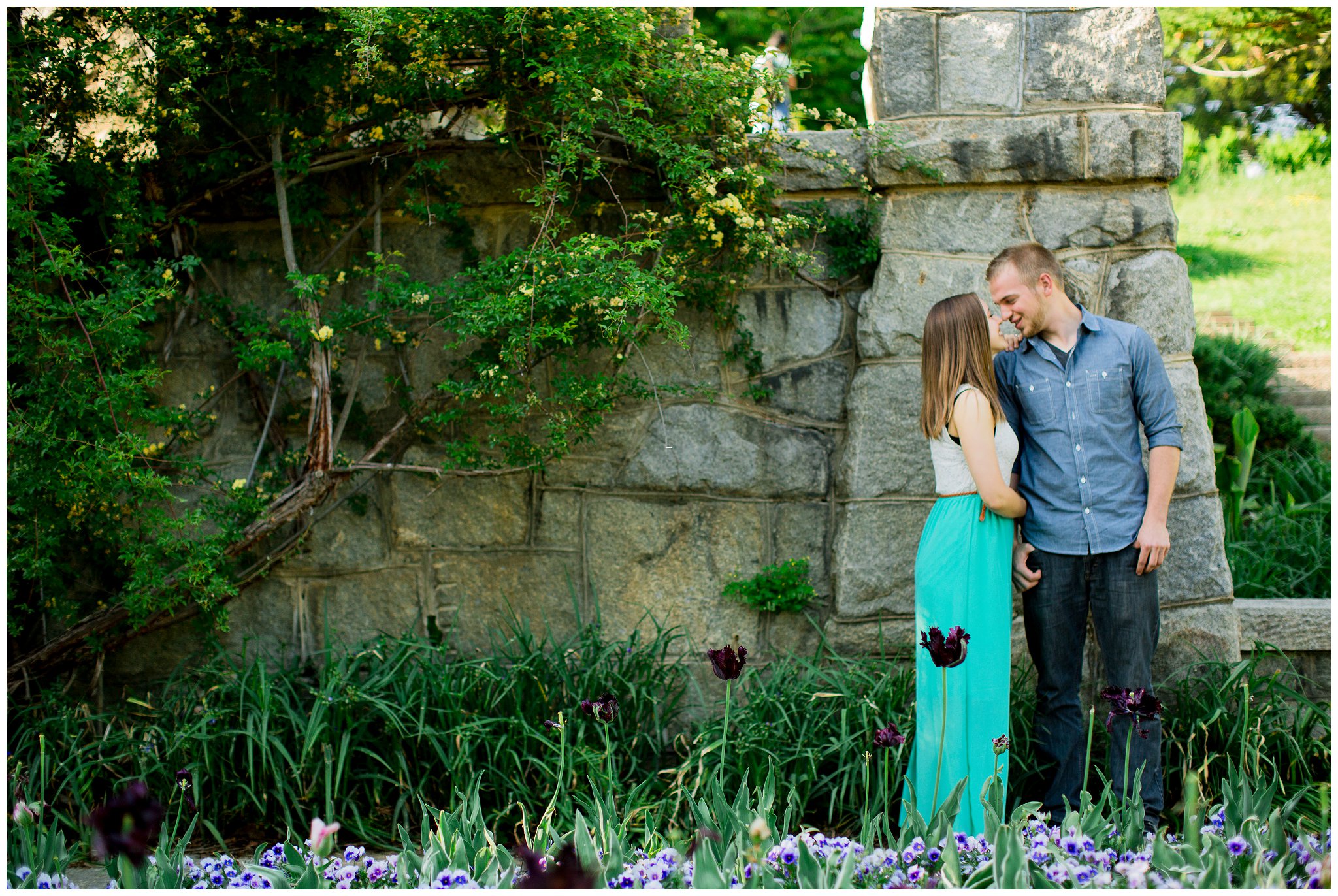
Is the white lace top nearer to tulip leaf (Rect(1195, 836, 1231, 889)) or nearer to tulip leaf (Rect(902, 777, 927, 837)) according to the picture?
tulip leaf (Rect(902, 777, 927, 837))

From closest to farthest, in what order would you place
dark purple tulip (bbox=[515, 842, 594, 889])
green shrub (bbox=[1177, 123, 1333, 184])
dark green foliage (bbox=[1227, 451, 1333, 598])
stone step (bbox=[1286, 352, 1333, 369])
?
dark purple tulip (bbox=[515, 842, 594, 889])
dark green foliage (bbox=[1227, 451, 1333, 598])
stone step (bbox=[1286, 352, 1333, 369])
green shrub (bbox=[1177, 123, 1333, 184])

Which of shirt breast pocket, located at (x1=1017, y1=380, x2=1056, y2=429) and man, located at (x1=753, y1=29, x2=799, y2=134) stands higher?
man, located at (x1=753, y1=29, x2=799, y2=134)

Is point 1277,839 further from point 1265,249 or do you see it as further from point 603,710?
point 1265,249

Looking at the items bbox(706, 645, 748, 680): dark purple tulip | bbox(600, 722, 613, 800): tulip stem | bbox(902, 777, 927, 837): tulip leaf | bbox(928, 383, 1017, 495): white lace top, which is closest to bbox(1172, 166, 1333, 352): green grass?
bbox(928, 383, 1017, 495): white lace top

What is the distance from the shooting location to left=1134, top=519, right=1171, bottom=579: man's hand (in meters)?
2.53

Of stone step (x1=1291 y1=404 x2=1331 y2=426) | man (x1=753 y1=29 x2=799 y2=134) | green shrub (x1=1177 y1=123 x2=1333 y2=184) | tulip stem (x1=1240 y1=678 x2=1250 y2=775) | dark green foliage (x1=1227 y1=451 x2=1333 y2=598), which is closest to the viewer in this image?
tulip stem (x1=1240 y1=678 x2=1250 y2=775)

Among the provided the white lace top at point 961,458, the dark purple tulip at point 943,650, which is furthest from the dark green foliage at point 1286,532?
the dark purple tulip at point 943,650

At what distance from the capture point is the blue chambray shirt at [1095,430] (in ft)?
8.45

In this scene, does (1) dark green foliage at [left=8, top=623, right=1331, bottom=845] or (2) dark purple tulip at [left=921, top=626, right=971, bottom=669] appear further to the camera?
(1) dark green foliage at [left=8, top=623, right=1331, bottom=845]

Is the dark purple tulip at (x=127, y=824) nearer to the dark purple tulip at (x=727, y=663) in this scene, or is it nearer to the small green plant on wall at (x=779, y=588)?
the dark purple tulip at (x=727, y=663)

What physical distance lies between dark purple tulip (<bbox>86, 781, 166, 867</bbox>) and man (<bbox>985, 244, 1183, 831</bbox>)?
88.2 inches

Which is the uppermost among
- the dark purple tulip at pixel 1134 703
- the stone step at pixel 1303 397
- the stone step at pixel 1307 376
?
the stone step at pixel 1307 376

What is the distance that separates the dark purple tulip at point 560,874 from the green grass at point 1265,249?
6.20m

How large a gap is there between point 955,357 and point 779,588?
111 cm
